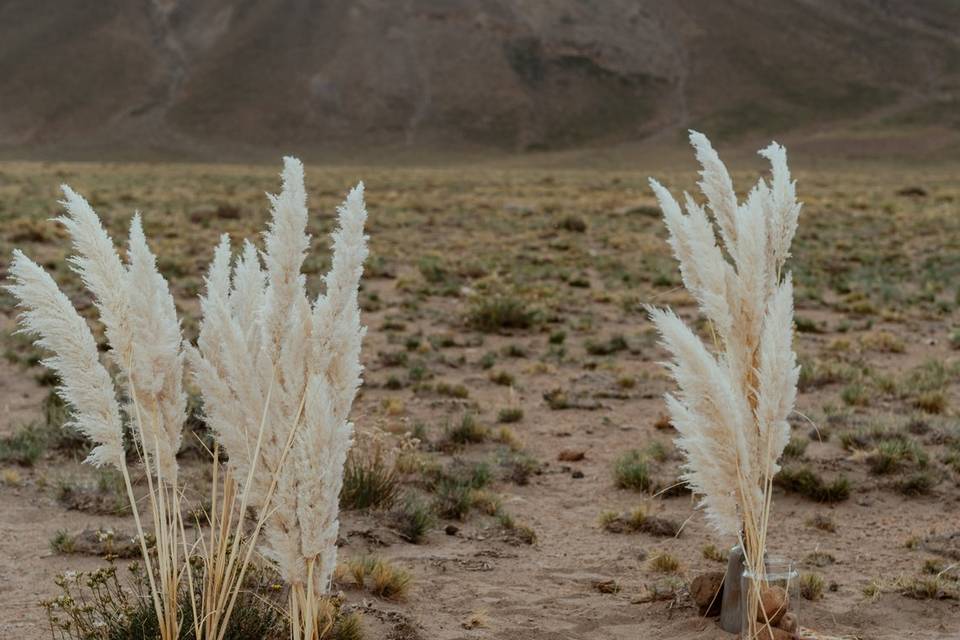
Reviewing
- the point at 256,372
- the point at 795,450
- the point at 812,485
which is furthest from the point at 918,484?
the point at 256,372

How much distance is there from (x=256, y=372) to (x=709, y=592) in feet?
7.81

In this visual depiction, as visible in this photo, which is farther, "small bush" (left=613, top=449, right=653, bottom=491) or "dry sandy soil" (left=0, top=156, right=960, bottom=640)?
"small bush" (left=613, top=449, right=653, bottom=491)

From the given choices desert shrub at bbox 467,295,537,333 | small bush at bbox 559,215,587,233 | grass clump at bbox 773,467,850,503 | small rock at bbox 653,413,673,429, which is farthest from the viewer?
small bush at bbox 559,215,587,233

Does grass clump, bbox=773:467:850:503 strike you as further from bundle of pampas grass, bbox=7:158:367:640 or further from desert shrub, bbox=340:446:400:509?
bundle of pampas grass, bbox=7:158:367:640

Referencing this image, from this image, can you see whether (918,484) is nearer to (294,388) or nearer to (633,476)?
(633,476)

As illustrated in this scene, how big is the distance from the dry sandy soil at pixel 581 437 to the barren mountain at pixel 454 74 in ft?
264

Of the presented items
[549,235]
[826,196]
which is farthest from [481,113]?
[549,235]

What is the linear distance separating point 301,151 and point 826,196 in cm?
6605

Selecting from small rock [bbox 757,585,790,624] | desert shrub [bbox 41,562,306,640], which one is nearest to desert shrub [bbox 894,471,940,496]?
small rock [bbox 757,585,790,624]

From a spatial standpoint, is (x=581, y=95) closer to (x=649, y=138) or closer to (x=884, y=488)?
(x=649, y=138)

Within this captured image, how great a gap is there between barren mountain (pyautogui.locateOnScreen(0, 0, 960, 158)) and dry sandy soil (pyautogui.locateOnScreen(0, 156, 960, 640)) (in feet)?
264

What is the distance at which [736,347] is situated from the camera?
2.92 meters

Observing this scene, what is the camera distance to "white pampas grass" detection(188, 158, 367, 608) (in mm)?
2436

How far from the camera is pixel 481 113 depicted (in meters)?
105
